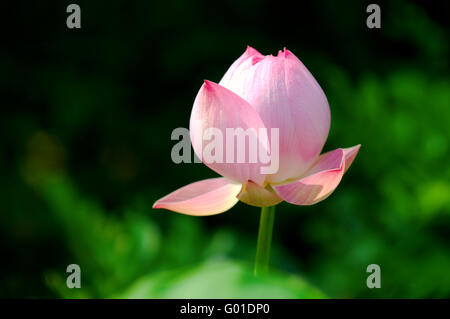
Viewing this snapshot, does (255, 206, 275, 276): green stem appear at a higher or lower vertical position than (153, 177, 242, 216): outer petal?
lower

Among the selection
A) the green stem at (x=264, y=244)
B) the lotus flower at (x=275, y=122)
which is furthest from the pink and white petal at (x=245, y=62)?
the green stem at (x=264, y=244)

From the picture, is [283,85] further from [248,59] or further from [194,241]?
[194,241]

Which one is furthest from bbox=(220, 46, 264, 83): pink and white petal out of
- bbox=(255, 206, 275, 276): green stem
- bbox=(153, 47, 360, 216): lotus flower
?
→ bbox=(255, 206, 275, 276): green stem

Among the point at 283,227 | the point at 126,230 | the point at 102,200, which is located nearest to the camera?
the point at 126,230

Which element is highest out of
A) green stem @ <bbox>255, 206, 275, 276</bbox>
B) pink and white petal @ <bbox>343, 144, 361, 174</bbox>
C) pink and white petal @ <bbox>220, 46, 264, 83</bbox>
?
pink and white petal @ <bbox>220, 46, 264, 83</bbox>

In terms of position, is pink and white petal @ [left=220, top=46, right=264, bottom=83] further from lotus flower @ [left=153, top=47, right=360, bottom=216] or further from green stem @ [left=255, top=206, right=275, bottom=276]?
green stem @ [left=255, top=206, right=275, bottom=276]

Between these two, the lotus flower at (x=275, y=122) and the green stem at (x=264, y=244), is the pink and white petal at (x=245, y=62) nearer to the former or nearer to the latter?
the lotus flower at (x=275, y=122)

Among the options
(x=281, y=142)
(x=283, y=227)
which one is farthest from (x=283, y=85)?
(x=283, y=227)
